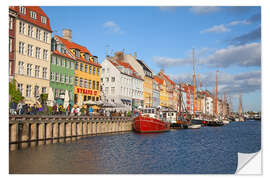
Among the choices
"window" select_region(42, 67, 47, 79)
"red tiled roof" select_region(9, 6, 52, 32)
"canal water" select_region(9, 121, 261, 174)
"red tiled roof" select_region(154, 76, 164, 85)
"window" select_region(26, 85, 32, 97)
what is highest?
"red tiled roof" select_region(9, 6, 52, 32)

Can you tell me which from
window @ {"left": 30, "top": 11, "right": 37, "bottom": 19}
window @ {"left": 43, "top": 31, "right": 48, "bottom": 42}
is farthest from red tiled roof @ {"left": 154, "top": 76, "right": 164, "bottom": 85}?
window @ {"left": 30, "top": 11, "right": 37, "bottom": 19}

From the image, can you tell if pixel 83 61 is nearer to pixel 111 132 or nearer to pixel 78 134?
pixel 111 132

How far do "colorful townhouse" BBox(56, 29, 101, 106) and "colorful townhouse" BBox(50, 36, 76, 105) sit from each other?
108 centimetres

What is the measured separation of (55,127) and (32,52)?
1102 centimetres

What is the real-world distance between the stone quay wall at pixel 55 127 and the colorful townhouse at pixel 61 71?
6902 millimetres

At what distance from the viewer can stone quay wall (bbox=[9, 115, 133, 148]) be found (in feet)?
86.5

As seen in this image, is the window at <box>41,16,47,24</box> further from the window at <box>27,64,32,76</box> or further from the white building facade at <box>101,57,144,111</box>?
the white building facade at <box>101,57,144,111</box>

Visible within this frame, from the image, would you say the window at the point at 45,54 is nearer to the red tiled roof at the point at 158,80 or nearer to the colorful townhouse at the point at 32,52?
the colorful townhouse at the point at 32,52

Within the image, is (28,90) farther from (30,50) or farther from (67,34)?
(67,34)

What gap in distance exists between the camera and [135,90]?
264 ft

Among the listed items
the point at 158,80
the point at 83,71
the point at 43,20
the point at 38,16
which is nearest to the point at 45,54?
the point at 43,20
